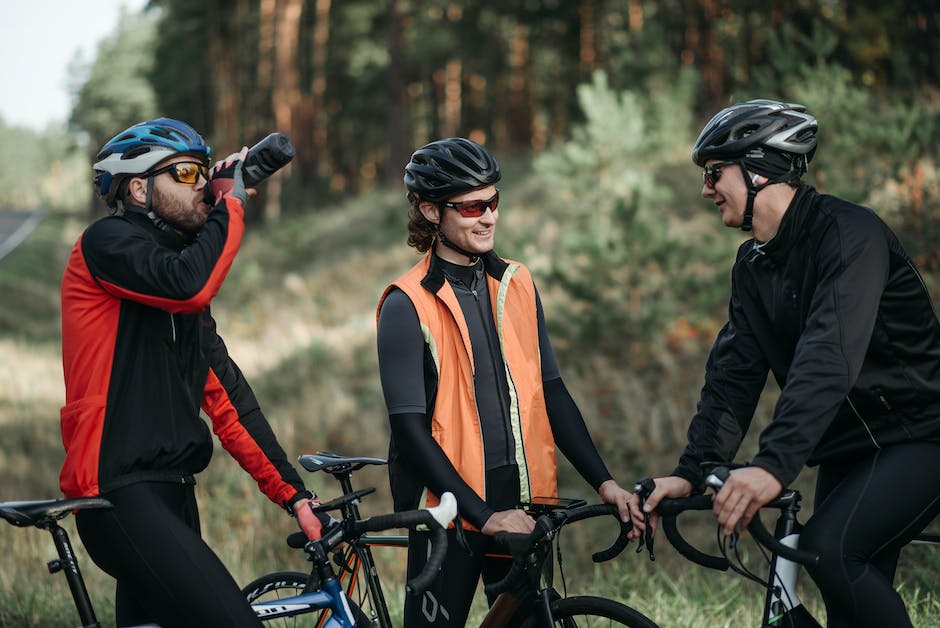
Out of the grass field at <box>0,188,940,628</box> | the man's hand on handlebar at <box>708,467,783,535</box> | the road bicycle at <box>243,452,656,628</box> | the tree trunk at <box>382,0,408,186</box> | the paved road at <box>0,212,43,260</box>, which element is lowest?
the grass field at <box>0,188,940,628</box>

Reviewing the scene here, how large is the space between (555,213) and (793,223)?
14.7 metres

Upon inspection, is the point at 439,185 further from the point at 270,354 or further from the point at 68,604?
the point at 270,354

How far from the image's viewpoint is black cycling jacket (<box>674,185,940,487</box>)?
2.77 metres

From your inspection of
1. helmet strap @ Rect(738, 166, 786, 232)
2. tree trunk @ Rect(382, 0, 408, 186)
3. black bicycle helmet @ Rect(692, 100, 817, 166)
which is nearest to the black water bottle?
black bicycle helmet @ Rect(692, 100, 817, 166)

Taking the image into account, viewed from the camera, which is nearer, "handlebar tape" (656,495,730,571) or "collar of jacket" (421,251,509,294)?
"handlebar tape" (656,495,730,571)

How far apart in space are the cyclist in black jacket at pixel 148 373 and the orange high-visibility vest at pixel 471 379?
0.70 m

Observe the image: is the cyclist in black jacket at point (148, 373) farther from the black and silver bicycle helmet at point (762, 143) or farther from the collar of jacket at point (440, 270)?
the black and silver bicycle helmet at point (762, 143)

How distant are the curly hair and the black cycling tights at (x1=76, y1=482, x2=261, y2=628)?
131 centimetres

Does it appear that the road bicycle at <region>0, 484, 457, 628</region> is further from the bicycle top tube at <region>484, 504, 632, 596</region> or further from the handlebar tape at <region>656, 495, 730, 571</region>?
the handlebar tape at <region>656, 495, 730, 571</region>

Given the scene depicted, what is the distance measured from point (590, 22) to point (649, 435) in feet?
75.1

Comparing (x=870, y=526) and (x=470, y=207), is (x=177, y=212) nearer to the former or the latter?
(x=470, y=207)

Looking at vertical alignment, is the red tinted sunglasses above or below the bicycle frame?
above

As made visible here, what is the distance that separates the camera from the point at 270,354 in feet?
54.6

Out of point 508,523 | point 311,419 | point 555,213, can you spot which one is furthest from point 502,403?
point 555,213
